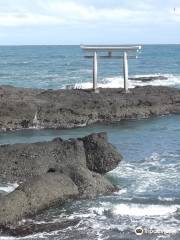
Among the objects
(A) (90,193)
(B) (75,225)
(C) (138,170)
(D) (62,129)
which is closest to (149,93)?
(D) (62,129)

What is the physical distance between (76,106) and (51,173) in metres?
15.0

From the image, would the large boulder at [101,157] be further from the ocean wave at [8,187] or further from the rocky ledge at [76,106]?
the rocky ledge at [76,106]

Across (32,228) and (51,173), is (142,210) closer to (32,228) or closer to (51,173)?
(51,173)

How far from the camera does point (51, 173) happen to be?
18328 millimetres

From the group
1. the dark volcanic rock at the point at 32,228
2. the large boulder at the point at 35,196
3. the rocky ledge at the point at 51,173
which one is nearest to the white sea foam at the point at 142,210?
the rocky ledge at the point at 51,173

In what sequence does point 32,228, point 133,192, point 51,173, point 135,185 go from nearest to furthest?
1. point 32,228
2. point 51,173
3. point 133,192
4. point 135,185

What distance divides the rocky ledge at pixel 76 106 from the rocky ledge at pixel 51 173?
963 centimetres

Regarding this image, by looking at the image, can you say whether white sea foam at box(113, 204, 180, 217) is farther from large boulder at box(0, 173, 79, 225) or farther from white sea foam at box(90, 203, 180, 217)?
large boulder at box(0, 173, 79, 225)

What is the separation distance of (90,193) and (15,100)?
49.9 feet

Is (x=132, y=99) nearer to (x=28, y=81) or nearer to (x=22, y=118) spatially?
(x=22, y=118)

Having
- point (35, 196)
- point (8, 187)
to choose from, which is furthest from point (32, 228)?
point (8, 187)

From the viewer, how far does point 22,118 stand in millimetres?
31531

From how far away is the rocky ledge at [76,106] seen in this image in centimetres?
3162

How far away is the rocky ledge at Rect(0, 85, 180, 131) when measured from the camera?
3162 cm
